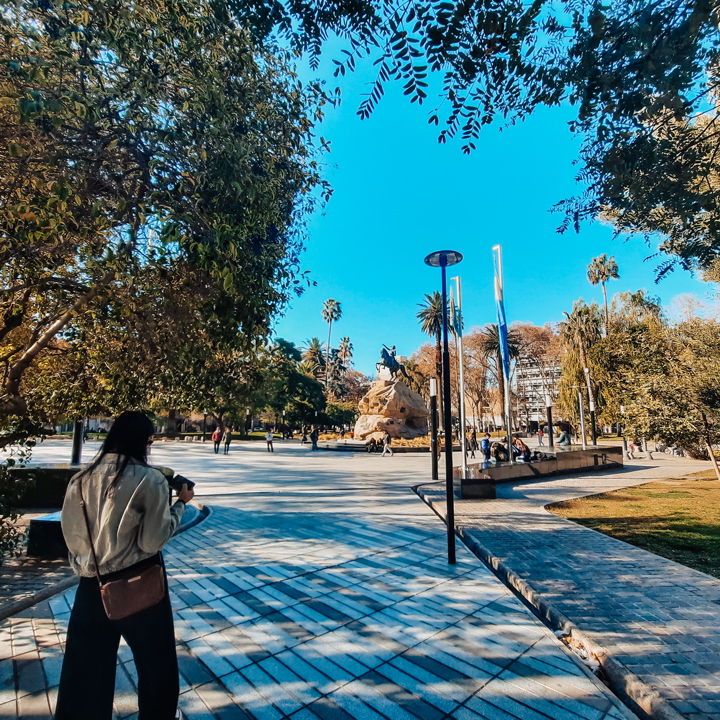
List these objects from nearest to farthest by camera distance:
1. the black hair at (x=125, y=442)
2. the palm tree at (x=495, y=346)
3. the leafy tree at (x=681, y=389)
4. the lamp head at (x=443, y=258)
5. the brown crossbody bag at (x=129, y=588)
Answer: the brown crossbody bag at (x=129, y=588) → the black hair at (x=125, y=442) → the lamp head at (x=443, y=258) → the leafy tree at (x=681, y=389) → the palm tree at (x=495, y=346)

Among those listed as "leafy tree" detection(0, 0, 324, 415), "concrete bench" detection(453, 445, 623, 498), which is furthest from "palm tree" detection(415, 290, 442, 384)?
"leafy tree" detection(0, 0, 324, 415)

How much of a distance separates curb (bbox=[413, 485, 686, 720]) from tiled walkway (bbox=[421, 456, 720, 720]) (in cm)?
7

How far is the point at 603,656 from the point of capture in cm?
335

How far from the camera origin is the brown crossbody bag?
2.03m

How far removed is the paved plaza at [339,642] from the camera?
2.79m

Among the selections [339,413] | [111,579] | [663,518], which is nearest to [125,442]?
[111,579]

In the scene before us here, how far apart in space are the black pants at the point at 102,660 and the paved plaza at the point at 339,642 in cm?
73

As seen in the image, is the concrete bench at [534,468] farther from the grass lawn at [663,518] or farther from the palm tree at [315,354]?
the palm tree at [315,354]

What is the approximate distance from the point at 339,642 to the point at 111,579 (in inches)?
90.3

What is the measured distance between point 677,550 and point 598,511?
3.24 m

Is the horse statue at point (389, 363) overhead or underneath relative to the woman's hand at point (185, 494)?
overhead

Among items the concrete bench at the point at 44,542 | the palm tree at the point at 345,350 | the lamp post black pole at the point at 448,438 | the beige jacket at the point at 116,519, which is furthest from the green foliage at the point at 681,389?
the palm tree at the point at 345,350

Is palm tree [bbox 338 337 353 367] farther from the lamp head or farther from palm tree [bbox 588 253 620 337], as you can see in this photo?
the lamp head

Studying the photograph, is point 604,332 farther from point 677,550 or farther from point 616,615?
point 616,615
